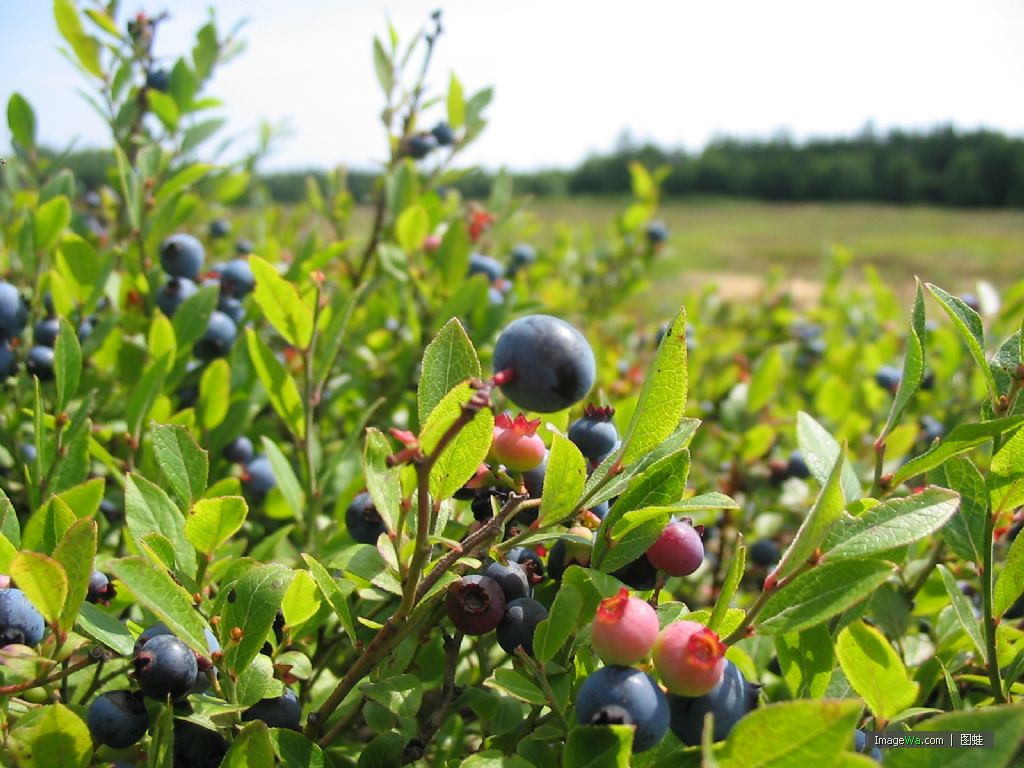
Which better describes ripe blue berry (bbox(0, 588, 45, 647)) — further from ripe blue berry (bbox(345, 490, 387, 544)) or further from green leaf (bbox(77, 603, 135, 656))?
ripe blue berry (bbox(345, 490, 387, 544))

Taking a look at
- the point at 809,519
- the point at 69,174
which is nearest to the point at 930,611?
the point at 809,519

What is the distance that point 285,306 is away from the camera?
1146mm

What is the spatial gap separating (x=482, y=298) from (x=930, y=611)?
3.28ft

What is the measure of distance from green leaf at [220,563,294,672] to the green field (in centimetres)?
1685

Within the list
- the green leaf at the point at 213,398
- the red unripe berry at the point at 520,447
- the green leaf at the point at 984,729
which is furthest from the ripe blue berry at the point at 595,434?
the green leaf at the point at 213,398

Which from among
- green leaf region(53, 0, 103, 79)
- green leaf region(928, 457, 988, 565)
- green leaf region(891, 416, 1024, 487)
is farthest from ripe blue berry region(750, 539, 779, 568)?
green leaf region(53, 0, 103, 79)

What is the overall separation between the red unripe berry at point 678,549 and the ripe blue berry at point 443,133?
161cm

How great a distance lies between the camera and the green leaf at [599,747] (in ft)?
2.11

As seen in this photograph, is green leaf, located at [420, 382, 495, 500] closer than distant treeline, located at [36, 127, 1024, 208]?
Yes

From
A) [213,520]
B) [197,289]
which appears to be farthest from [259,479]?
[213,520]

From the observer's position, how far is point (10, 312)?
1429mm

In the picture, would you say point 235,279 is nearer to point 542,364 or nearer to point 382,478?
point 382,478

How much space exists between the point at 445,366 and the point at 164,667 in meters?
0.41

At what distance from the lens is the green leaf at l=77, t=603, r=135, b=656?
2.69 ft
